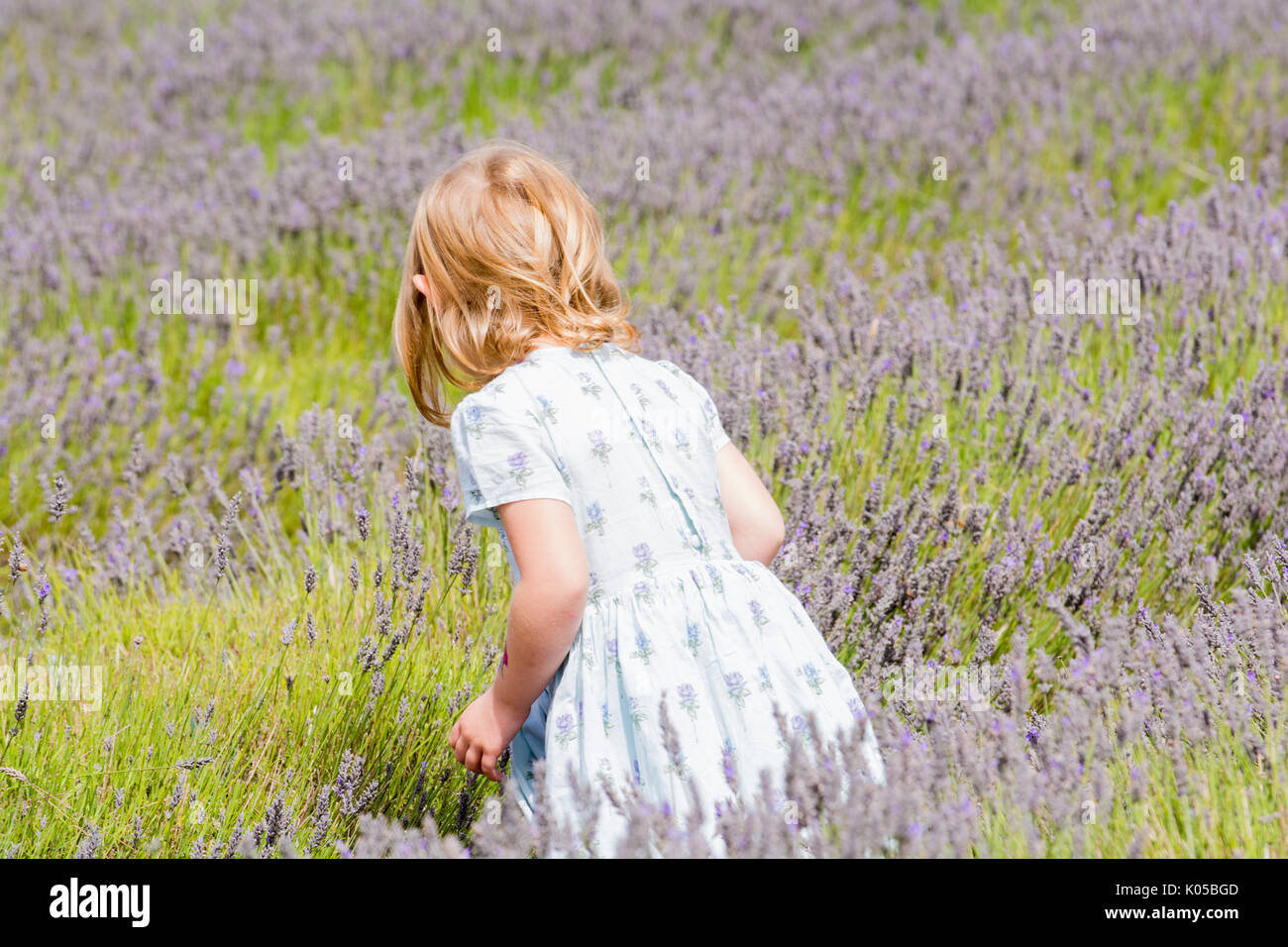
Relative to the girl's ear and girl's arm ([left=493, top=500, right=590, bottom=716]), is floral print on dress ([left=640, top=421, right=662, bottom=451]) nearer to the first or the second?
girl's arm ([left=493, top=500, right=590, bottom=716])

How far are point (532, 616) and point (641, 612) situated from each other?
195 mm

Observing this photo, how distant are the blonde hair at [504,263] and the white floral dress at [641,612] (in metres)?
0.07

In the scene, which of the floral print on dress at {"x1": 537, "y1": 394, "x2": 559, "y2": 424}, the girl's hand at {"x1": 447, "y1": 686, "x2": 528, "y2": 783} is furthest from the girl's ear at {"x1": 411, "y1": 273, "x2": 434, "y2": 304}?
the girl's hand at {"x1": 447, "y1": 686, "x2": 528, "y2": 783}

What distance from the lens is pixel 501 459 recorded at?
183cm

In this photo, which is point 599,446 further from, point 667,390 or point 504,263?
point 504,263

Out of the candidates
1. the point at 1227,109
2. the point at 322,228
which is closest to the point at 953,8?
the point at 1227,109

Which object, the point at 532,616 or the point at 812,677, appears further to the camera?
the point at 812,677

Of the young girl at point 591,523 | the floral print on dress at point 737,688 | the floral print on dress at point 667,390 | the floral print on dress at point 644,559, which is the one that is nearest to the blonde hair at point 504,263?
the young girl at point 591,523

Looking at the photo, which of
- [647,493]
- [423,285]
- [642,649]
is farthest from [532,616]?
[423,285]

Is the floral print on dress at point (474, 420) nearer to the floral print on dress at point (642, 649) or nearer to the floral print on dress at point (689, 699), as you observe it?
the floral print on dress at point (642, 649)

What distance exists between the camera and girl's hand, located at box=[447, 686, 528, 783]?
1.85m

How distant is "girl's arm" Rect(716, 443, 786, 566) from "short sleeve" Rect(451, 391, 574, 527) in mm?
383
